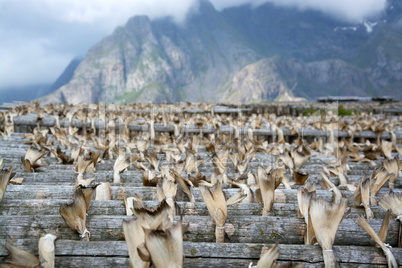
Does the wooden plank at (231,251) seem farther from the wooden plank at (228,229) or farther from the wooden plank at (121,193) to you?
the wooden plank at (121,193)

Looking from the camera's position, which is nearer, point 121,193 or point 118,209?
point 118,209

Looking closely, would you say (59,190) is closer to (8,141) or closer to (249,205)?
(249,205)

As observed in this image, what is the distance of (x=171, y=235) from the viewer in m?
1.44

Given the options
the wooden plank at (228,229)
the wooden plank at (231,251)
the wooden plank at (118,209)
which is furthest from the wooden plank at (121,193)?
the wooden plank at (231,251)

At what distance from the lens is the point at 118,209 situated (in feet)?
7.61

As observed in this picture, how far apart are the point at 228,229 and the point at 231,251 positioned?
0.25m

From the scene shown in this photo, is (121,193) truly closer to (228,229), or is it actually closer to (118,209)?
(118,209)

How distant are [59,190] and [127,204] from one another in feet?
2.75

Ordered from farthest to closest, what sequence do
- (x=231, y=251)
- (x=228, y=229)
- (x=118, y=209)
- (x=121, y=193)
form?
1. (x=121, y=193)
2. (x=118, y=209)
3. (x=228, y=229)
4. (x=231, y=251)

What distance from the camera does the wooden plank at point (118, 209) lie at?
230cm

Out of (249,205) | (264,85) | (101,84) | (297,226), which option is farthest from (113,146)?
(101,84)

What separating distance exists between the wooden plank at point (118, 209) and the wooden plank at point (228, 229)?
216 mm

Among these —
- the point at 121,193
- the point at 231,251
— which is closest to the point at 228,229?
the point at 231,251

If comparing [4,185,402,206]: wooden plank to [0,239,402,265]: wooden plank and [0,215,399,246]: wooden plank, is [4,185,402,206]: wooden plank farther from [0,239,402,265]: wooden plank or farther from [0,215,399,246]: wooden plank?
[0,239,402,265]: wooden plank
